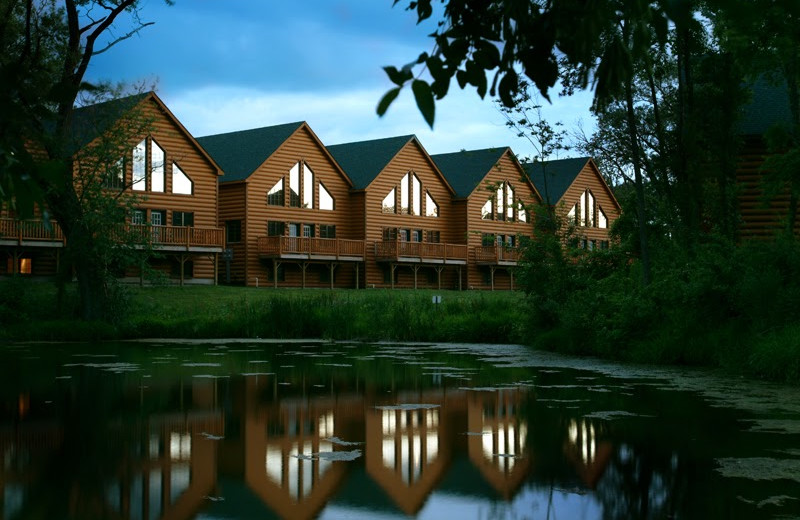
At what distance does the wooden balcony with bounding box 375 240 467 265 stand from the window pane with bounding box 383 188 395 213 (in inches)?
103

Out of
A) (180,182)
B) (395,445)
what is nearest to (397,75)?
(395,445)

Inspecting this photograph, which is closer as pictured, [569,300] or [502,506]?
[502,506]

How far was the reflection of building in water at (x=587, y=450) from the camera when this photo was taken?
6316mm

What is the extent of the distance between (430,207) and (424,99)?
53885mm

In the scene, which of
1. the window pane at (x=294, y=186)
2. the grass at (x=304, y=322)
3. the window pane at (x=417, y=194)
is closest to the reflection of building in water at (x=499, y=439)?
the grass at (x=304, y=322)

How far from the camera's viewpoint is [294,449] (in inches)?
285

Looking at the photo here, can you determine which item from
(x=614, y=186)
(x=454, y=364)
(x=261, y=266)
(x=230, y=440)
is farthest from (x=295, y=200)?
(x=230, y=440)

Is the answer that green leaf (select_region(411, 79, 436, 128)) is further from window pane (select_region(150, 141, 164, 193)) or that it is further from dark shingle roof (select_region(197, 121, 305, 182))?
dark shingle roof (select_region(197, 121, 305, 182))

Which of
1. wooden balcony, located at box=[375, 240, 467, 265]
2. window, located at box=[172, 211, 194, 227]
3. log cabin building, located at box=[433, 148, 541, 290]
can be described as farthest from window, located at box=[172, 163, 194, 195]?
log cabin building, located at box=[433, 148, 541, 290]

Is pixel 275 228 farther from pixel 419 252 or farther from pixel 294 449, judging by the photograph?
pixel 294 449

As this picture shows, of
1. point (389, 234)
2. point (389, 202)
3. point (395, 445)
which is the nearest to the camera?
point (395, 445)

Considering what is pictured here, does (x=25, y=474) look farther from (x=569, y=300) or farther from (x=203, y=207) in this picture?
(x=203, y=207)

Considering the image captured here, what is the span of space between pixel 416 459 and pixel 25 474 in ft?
8.05

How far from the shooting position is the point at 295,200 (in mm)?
51594
